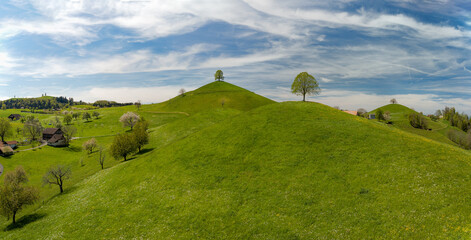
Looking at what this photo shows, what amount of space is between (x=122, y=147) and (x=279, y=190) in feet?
190

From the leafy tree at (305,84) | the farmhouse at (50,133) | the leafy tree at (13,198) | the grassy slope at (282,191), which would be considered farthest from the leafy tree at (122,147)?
the farmhouse at (50,133)

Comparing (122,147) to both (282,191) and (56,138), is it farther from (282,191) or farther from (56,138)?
(56,138)

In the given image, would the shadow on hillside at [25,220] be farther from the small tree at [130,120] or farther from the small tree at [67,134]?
the small tree at [130,120]

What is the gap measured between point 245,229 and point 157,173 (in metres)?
25.7

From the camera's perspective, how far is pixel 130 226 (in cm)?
3106

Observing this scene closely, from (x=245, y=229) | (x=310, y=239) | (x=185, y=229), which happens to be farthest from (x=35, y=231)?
(x=310, y=239)

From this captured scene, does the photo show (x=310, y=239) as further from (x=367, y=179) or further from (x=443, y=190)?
(x=443, y=190)

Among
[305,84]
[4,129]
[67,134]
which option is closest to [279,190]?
[305,84]

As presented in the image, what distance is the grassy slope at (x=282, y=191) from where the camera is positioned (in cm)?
2484

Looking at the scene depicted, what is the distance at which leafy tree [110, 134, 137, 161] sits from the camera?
221 ft

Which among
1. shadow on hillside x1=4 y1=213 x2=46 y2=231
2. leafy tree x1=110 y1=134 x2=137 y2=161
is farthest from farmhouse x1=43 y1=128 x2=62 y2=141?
shadow on hillside x1=4 y1=213 x2=46 y2=231

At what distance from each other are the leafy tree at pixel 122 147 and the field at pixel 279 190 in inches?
573

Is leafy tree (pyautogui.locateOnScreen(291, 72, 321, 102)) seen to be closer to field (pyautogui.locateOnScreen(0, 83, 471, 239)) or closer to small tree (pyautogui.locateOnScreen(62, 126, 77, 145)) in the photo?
field (pyautogui.locateOnScreen(0, 83, 471, 239))

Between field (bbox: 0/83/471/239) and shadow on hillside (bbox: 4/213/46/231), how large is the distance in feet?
1.20
